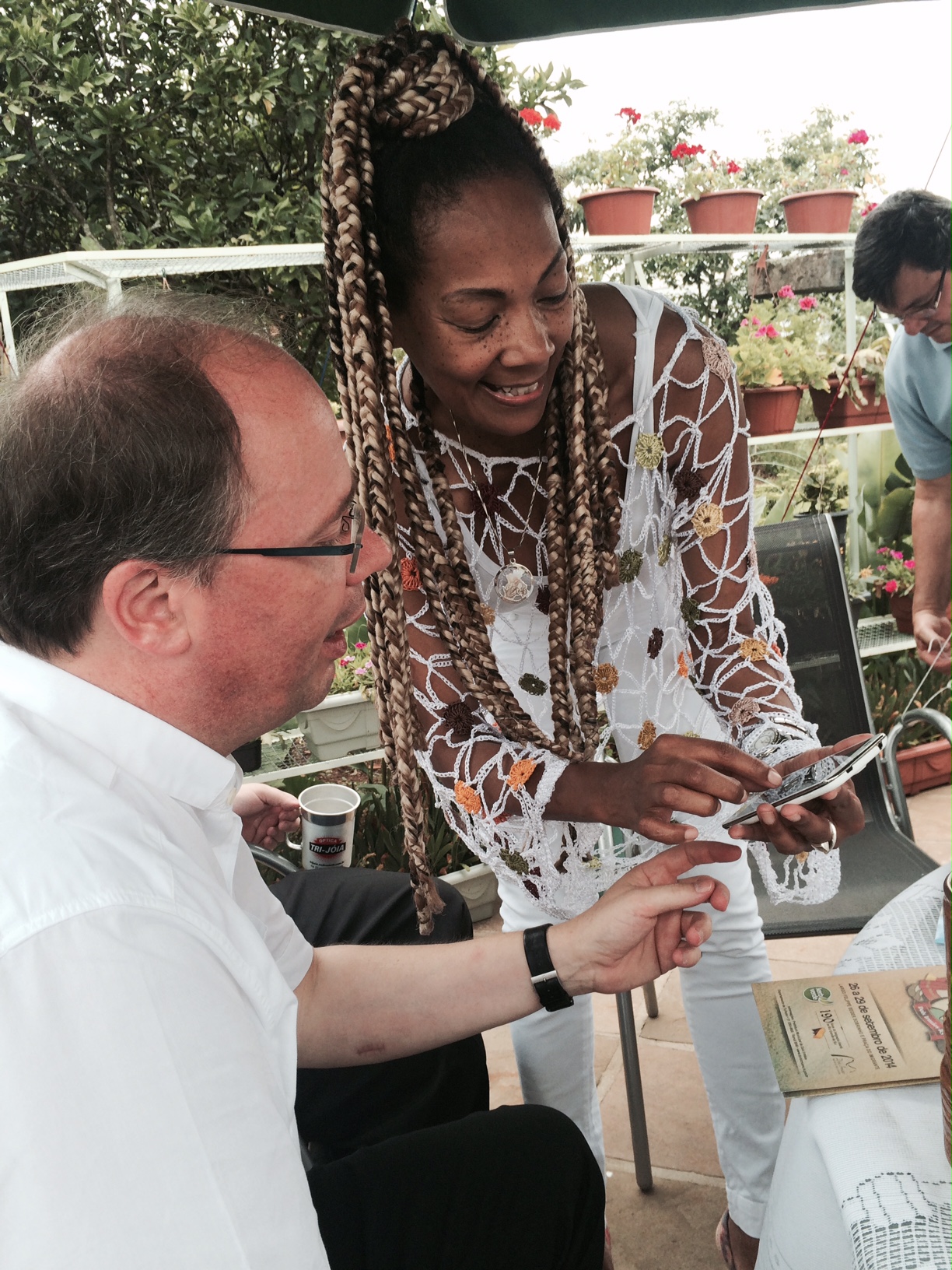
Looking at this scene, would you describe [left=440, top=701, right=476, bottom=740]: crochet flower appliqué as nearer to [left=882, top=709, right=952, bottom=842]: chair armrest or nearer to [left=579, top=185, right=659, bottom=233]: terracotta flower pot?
[left=882, top=709, right=952, bottom=842]: chair armrest

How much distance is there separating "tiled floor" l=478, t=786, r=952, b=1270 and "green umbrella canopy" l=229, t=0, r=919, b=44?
2.29 m

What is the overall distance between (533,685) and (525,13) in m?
1.16

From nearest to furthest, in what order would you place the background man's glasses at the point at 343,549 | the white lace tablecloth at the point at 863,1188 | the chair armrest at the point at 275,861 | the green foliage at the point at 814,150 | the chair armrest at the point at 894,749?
the white lace tablecloth at the point at 863,1188
the background man's glasses at the point at 343,549
the chair armrest at the point at 275,861
the chair armrest at the point at 894,749
the green foliage at the point at 814,150

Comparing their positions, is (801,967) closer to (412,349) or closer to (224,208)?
(412,349)

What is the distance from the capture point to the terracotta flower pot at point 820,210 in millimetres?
4832

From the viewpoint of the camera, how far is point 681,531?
1.88 meters

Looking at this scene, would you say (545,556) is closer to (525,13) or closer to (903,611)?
(525,13)

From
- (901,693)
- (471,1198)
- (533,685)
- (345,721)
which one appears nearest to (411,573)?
(533,685)

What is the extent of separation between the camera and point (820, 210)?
16.0ft

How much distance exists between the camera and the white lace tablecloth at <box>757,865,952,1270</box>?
2.83 feet

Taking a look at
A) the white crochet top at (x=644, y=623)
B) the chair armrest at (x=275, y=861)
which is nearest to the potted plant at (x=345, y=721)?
the chair armrest at (x=275, y=861)

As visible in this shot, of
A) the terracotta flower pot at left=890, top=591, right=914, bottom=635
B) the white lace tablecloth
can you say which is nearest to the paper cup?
the white lace tablecloth

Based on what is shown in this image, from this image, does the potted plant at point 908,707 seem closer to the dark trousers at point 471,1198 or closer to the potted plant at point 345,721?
the potted plant at point 345,721

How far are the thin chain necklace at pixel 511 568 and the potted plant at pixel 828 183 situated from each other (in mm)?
3682
